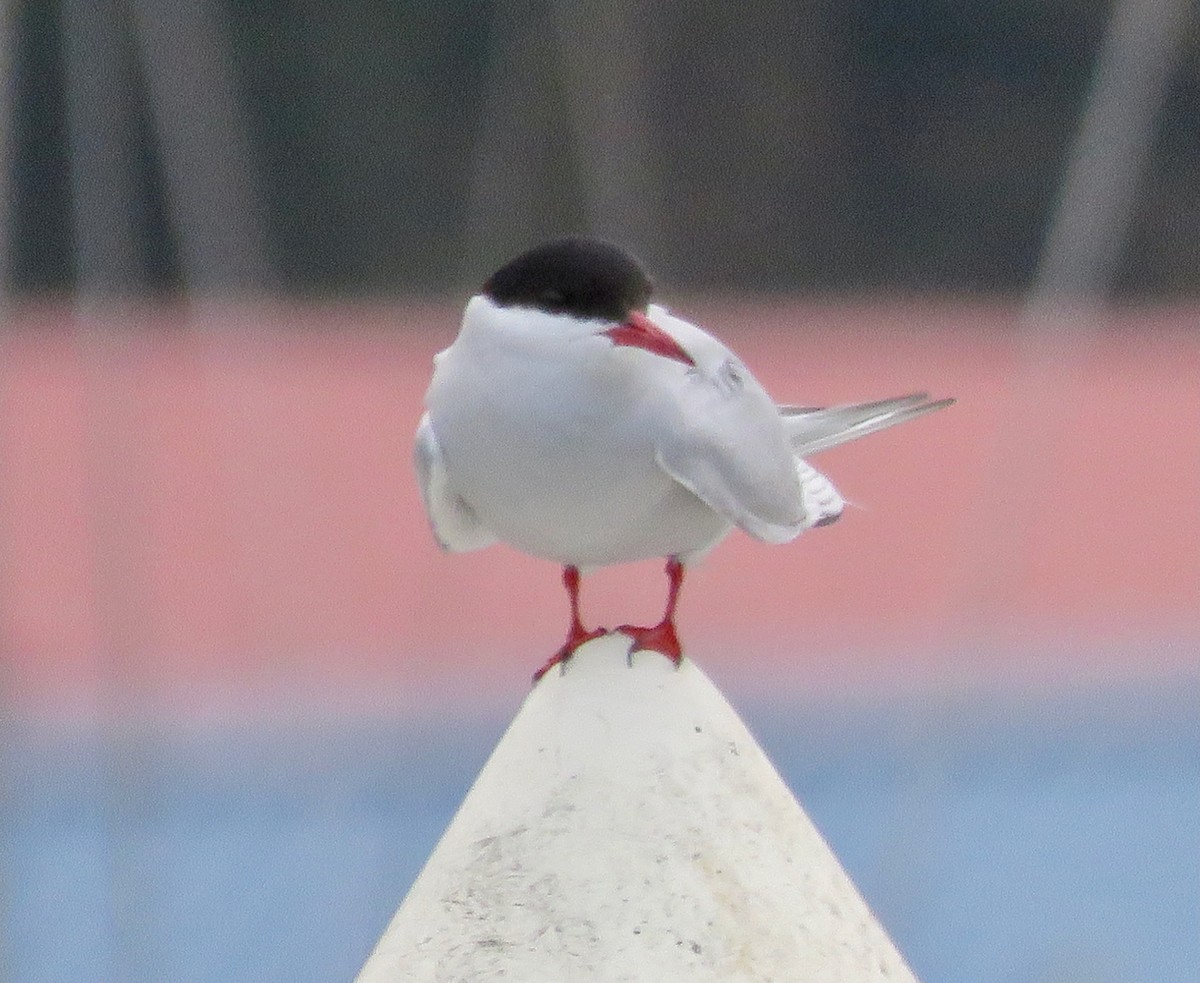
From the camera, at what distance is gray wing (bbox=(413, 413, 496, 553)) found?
1726 millimetres

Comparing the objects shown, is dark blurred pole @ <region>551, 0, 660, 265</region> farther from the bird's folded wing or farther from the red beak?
the red beak

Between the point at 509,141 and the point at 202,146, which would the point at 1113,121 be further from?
the point at 202,146

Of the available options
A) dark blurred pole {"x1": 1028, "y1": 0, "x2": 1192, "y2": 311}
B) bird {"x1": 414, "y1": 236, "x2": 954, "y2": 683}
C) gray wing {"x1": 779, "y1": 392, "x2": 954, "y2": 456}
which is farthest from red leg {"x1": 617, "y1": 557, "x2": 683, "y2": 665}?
dark blurred pole {"x1": 1028, "y1": 0, "x2": 1192, "y2": 311}

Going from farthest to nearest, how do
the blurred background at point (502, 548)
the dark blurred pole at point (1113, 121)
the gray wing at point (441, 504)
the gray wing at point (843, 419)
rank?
the blurred background at point (502, 548) < the dark blurred pole at point (1113, 121) < the gray wing at point (843, 419) < the gray wing at point (441, 504)

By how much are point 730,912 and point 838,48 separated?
253 inches

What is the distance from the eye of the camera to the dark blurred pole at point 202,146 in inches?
220

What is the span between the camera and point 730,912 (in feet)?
4.65

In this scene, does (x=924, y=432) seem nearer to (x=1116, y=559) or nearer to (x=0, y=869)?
(x=1116, y=559)

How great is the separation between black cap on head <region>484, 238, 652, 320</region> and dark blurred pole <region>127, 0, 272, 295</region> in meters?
3.78

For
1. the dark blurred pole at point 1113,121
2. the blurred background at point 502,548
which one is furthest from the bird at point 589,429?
the dark blurred pole at point 1113,121

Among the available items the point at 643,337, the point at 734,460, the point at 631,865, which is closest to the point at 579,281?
the point at 643,337

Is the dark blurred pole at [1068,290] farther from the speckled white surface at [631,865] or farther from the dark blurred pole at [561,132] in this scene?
the speckled white surface at [631,865]

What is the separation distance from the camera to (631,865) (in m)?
1.43


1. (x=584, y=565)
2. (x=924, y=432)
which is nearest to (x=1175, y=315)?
(x=924, y=432)
